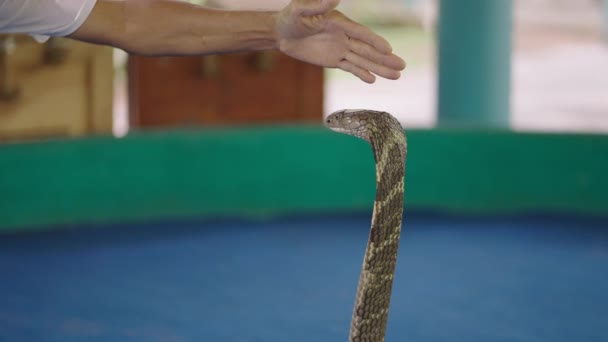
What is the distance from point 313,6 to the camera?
156cm

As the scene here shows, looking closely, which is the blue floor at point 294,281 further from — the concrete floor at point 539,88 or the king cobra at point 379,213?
the concrete floor at point 539,88

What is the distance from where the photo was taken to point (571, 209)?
3.65m

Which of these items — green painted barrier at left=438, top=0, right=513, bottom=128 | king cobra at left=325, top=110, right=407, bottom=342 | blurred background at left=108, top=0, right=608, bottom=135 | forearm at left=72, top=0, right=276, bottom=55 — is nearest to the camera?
king cobra at left=325, top=110, right=407, bottom=342

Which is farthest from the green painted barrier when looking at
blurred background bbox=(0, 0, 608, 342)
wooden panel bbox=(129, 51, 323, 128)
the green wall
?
the green wall

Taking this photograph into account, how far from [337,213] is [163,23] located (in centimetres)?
A: 199

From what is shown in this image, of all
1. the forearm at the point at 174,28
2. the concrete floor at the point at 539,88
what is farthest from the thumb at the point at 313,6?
the concrete floor at the point at 539,88

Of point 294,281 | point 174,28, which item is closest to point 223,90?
point 294,281

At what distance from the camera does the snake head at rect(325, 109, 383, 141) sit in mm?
1520

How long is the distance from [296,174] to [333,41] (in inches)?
80.3

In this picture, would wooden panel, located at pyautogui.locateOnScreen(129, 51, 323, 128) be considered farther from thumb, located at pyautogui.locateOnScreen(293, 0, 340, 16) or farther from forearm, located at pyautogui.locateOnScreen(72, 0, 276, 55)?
thumb, located at pyautogui.locateOnScreen(293, 0, 340, 16)

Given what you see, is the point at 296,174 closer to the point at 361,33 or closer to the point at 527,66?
the point at 361,33

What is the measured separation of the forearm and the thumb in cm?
12

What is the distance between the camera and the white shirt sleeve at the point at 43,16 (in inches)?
62.0

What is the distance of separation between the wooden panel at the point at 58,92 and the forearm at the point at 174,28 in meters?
1.89
